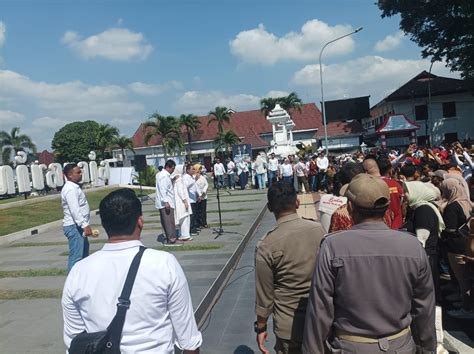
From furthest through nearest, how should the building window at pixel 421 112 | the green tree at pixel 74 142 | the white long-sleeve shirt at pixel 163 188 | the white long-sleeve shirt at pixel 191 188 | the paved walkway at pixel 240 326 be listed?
the green tree at pixel 74 142
the building window at pixel 421 112
the white long-sleeve shirt at pixel 191 188
the white long-sleeve shirt at pixel 163 188
the paved walkway at pixel 240 326

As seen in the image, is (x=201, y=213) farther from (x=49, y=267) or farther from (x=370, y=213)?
(x=370, y=213)

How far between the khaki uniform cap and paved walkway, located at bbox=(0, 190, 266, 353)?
3.71 m

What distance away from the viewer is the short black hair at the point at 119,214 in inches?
85.6

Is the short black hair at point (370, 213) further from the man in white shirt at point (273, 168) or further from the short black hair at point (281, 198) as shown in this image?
the man in white shirt at point (273, 168)

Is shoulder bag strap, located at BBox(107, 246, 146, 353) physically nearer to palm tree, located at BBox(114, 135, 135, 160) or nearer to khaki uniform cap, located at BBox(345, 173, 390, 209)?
khaki uniform cap, located at BBox(345, 173, 390, 209)

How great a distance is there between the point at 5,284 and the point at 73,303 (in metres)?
6.42

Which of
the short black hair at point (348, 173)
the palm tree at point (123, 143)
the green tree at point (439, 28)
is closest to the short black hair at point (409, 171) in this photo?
the short black hair at point (348, 173)

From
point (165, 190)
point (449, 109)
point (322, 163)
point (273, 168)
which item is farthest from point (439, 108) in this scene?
point (165, 190)

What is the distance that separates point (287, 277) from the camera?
2842mm

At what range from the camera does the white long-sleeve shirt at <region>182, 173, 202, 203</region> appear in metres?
10.3

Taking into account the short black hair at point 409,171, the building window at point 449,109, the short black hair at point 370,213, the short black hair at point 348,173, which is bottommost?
the short black hair at point 409,171

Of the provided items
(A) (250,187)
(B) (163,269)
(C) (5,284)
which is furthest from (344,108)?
(B) (163,269)

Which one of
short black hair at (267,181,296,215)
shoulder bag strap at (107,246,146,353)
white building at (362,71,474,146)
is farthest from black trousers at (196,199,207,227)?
white building at (362,71,474,146)

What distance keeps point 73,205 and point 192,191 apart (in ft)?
15.5
